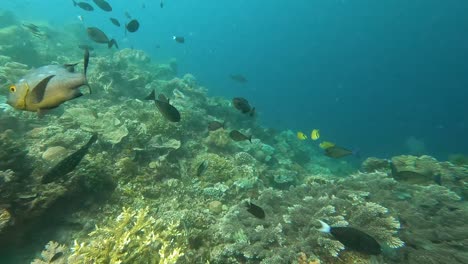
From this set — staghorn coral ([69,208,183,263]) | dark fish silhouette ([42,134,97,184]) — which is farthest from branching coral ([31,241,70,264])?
dark fish silhouette ([42,134,97,184])

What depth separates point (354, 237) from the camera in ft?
12.3

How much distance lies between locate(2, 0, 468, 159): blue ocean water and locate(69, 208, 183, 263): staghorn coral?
48.6 metres

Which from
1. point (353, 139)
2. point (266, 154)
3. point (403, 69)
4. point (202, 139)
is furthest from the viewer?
point (403, 69)

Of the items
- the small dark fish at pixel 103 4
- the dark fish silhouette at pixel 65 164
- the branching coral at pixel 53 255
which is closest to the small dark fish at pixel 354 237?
the dark fish silhouette at pixel 65 164

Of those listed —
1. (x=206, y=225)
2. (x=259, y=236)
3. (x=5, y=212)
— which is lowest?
(x=5, y=212)

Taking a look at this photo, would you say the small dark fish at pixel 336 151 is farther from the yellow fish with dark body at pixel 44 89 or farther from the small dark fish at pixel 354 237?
the yellow fish with dark body at pixel 44 89

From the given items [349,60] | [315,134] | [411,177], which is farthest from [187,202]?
[349,60]

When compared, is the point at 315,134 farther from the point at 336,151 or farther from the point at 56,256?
the point at 56,256

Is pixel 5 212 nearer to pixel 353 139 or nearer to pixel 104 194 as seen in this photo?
pixel 104 194

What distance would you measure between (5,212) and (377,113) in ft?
301

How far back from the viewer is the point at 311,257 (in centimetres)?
450

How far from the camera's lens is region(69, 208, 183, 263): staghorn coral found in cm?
363

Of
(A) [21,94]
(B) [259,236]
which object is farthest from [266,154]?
(A) [21,94]

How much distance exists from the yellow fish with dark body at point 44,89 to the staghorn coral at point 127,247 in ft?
6.24
